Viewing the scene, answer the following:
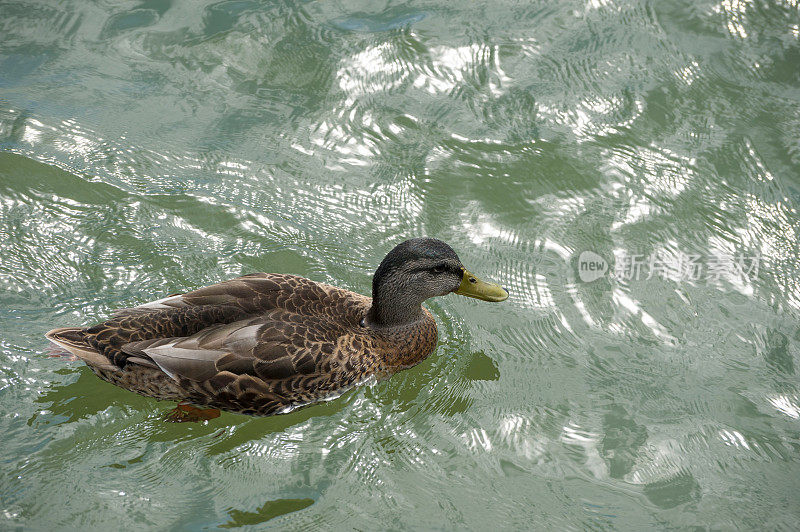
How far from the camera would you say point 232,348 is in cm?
515

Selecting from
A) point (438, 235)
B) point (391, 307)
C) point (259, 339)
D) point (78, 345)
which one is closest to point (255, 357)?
point (259, 339)

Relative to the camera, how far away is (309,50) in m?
8.23

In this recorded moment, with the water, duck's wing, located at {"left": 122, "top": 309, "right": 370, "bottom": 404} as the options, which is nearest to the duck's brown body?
→ duck's wing, located at {"left": 122, "top": 309, "right": 370, "bottom": 404}

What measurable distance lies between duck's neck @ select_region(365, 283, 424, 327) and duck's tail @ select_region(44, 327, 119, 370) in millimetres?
1874

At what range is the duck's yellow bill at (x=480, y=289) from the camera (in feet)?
19.0

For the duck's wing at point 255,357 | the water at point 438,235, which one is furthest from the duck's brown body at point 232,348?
the water at point 438,235

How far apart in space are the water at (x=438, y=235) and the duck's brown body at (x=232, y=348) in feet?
0.85

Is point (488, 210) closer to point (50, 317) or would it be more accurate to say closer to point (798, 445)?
point (798, 445)

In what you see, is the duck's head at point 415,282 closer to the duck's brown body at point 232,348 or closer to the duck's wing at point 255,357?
the duck's brown body at point 232,348

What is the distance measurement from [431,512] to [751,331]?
10.1 feet

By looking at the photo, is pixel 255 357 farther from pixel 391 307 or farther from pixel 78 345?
pixel 78 345

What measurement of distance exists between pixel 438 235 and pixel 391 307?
125cm

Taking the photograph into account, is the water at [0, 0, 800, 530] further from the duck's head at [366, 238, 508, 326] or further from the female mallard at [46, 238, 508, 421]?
the duck's head at [366, 238, 508, 326]

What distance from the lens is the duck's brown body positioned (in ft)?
16.8
